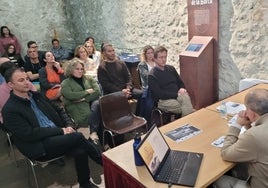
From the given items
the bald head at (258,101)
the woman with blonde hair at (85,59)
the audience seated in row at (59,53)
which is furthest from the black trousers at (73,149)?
the audience seated in row at (59,53)

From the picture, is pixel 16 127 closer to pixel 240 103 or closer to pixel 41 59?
pixel 240 103

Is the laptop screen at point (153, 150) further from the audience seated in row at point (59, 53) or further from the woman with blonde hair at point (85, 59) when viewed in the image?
the audience seated in row at point (59, 53)

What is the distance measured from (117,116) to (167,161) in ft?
4.76

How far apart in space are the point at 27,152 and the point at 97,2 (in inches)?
183

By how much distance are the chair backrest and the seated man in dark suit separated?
49 centimetres

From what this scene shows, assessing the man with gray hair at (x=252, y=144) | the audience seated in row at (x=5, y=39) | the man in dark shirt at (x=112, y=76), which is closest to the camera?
the man with gray hair at (x=252, y=144)

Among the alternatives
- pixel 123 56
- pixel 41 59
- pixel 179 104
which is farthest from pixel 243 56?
pixel 41 59

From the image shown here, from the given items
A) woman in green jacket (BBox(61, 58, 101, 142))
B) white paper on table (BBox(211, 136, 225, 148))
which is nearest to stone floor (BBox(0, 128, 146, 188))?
woman in green jacket (BBox(61, 58, 101, 142))

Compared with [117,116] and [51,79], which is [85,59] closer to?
[51,79]

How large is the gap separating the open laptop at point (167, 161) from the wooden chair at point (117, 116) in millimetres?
1175

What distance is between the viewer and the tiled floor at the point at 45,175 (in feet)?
8.86

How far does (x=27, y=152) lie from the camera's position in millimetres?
2285

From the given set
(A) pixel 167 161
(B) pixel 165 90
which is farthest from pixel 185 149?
(B) pixel 165 90

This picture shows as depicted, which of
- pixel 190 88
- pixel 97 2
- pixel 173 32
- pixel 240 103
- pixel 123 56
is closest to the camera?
pixel 240 103
